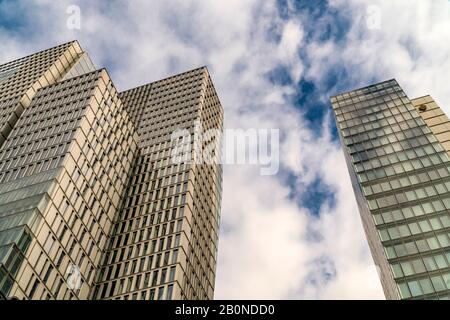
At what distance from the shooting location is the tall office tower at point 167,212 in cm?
6438

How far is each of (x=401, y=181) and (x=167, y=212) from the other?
135 feet

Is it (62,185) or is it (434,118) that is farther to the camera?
(434,118)

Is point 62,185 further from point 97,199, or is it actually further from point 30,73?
point 30,73

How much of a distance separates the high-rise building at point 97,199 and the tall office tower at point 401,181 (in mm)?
30920

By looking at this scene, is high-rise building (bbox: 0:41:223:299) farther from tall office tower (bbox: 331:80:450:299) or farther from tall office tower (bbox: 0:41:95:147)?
tall office tower (bbox: 331:80:450:299)

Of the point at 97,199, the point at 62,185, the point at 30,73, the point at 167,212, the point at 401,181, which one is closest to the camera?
the point at 62,185

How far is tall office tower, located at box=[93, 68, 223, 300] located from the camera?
64375mm

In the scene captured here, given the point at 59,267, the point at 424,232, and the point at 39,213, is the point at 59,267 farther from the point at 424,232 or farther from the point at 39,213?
the point at 424,232

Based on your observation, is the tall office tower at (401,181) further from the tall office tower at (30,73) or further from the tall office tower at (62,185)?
the tall office tower at (30,73)

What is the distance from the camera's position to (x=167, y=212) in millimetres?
76375

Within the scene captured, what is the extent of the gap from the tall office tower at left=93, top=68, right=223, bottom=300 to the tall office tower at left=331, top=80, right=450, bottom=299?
101 feet

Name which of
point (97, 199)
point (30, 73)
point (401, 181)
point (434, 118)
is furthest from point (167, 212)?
point (30, 73)
